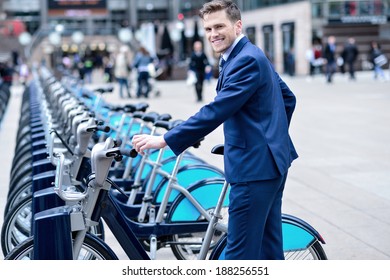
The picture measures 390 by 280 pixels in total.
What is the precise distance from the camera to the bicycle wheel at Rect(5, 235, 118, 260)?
3896 mm

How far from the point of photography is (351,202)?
7.67 meters

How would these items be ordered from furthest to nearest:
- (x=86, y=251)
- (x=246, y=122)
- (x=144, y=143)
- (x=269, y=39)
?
(x=269, y=39) < (x=86, y=251) < (x=246, y=122) < (x=144, y=143)

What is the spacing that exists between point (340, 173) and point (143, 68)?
1552cm

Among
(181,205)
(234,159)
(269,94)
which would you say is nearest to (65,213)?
(234,159)

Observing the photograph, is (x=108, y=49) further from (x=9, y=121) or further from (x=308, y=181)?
(x=308, y=181)

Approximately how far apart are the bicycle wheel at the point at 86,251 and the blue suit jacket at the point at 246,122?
2.35 ft

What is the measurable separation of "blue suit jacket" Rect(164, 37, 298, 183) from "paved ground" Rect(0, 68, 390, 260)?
90.4 inches

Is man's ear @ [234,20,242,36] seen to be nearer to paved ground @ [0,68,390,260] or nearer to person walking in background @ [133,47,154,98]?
paved ground @ [0,68,390,260]

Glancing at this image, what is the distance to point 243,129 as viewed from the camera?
11.9 feet

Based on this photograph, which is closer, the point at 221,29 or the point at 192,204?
the point at 221,29

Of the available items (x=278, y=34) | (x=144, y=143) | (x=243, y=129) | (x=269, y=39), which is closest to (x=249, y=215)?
(x=243, y=129)

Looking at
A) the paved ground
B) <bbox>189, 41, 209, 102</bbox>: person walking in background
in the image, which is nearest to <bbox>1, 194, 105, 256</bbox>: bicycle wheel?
the paved ground

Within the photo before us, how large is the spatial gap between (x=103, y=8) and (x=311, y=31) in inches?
1604

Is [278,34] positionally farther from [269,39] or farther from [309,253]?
[309,253]
